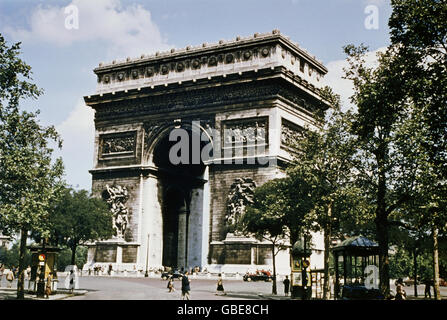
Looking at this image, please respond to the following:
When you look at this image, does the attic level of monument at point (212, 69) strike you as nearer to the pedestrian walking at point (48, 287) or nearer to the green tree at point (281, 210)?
the green tree at point (281, 210)

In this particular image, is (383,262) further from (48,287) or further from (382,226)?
(48,287)

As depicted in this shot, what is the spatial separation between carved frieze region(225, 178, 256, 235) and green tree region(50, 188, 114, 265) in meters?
11.0

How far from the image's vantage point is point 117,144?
184 ft

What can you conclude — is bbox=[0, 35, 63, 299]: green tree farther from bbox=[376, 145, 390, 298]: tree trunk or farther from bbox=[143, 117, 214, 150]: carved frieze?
bbox=[143, 117, 214, 150]: carved frieze

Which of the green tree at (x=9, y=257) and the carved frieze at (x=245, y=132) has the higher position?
the carved frieze at (x=245, y=132)

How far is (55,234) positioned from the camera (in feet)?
122

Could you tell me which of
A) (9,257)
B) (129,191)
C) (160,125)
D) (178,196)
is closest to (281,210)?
(160,125)

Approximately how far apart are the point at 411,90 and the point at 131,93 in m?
36.7

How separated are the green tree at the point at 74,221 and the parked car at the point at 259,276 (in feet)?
37.5

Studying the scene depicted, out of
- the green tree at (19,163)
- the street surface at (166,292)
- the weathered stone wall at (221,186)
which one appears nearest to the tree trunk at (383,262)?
the street surface at (166,292)

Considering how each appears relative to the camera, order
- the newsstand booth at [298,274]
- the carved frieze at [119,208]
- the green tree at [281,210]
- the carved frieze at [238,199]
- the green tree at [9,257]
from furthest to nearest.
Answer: the green tree at [9,257] < the carved frieze at [119,208] < the carved frieze at [238,199] < the green tree at [281,210] < the newsstand booth at [298,274]

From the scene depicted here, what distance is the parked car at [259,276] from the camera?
44656mm

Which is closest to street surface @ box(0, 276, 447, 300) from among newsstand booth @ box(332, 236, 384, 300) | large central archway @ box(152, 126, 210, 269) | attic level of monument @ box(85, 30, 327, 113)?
newsstand booth @ box(332, 236, 384, 300)
